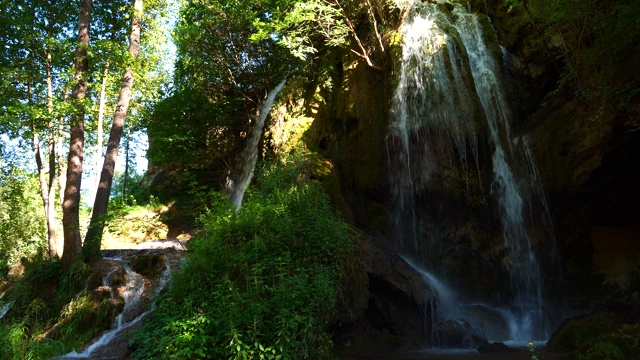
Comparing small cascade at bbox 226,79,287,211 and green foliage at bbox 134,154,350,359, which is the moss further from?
small cascade at bbox 226,79,287,211

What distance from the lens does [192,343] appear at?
15.9 feet

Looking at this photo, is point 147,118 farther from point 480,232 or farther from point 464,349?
point 464,349

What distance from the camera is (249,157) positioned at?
17.3m

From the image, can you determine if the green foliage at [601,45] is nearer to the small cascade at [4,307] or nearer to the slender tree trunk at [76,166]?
the slender tree trunk at [76,166]

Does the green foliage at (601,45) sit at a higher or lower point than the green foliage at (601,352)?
higher

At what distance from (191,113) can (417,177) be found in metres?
12.2

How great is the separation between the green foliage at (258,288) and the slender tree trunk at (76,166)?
13.4 ft

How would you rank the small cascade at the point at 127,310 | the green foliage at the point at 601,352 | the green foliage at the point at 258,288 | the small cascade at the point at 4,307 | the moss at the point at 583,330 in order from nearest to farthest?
1. the green foliage at the point at 258,288
2. the green foliage at the point at 601,352
3. the moss at the point at 583,330
4. the small cascade at the point at 127,310
5. the small cascade at the point at 4,307

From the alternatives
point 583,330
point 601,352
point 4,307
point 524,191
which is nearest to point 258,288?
point 601,352

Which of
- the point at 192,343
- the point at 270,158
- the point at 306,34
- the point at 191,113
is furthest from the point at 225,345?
the point at 191,113

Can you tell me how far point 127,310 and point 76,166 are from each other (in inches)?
162

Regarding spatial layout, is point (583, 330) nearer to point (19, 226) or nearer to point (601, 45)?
point (601, 45)

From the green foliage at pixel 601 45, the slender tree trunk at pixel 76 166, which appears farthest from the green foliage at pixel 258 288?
the green foliage at pixel 601 45

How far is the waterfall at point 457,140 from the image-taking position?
10359 mm
